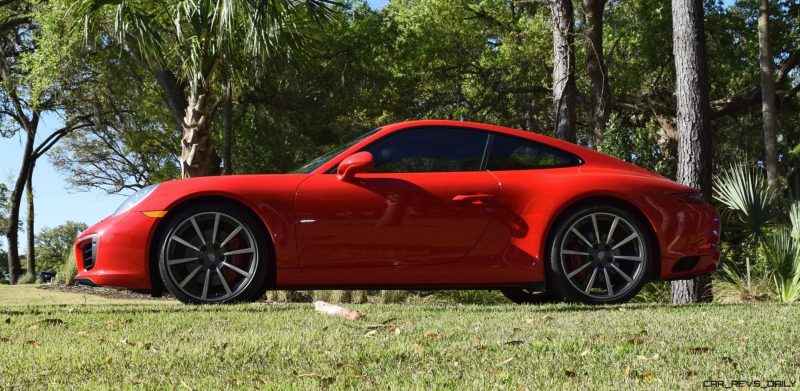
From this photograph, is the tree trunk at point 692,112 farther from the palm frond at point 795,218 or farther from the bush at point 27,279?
the bush at point 27,279

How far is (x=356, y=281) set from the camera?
620 cm

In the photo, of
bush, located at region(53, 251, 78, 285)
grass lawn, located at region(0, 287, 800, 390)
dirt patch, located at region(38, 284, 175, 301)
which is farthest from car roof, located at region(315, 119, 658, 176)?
bush, located at region(53, 251, 78, 285)

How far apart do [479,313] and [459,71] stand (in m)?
21.0

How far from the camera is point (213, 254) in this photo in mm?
6285

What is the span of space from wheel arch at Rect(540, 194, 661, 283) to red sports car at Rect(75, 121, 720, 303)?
0.02 meters

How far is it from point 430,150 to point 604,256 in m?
1.61

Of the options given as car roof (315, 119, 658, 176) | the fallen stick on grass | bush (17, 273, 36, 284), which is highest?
car roof (315, 119, 658, 176)

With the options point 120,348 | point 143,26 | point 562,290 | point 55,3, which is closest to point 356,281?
point 562,290

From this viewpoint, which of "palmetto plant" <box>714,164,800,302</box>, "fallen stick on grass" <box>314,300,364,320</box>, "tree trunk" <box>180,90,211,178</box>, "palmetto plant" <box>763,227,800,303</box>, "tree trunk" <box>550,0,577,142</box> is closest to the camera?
"fallen stick on grass" <box>314,300,364,320</box>

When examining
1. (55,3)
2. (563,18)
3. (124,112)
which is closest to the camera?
(563,18)

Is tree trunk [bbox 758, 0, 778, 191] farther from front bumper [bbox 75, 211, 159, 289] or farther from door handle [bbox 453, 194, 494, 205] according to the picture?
front bumper [bbox 75, 211, 159, 289]

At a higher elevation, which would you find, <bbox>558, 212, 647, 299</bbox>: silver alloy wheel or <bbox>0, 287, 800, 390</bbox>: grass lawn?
<bbox>558, 212, 647, 299</bbox>: silver alloy wheel

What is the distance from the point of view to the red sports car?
6.18 meters

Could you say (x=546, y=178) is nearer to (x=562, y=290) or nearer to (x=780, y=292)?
(x=562, y=290)
